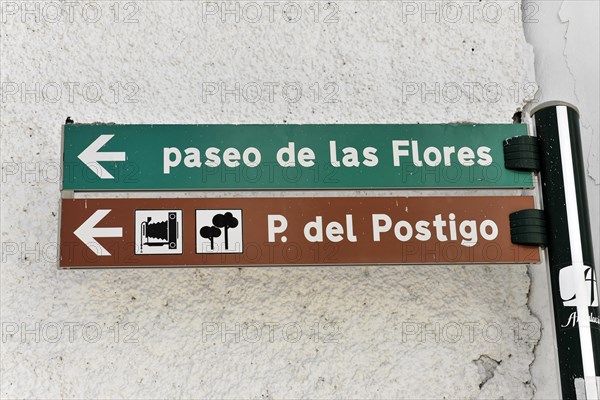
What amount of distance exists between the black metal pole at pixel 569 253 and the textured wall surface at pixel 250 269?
0.69ft

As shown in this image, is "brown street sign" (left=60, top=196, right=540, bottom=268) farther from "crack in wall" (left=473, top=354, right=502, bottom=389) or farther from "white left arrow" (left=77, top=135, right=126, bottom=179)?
"crack in wall" (left=473, top=354, right=502, bottom=389)

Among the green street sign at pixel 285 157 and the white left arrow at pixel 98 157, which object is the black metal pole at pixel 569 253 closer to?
the green street sign at pixel 285 157

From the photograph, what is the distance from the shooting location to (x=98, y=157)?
1.34m

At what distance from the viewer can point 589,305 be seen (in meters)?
1.27

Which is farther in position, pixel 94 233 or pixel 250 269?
pixel 250 269

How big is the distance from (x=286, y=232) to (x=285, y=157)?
0.47ft

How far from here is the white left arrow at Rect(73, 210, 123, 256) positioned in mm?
1296

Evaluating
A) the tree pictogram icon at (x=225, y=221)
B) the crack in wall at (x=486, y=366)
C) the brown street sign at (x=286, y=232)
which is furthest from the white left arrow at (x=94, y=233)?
the crack in wall at (x=486, y=366)

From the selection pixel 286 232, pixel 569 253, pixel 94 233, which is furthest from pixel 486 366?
pixel 94 233

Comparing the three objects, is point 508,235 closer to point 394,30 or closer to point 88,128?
point 394,30

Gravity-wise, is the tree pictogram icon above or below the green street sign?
below

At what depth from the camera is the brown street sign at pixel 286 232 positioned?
130cm

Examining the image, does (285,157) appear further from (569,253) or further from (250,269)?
(569,253)

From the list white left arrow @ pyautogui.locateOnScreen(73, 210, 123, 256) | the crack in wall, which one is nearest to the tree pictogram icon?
white left arrow @ pyautogui.locateOnScreen(73, 210, 123, 256)
